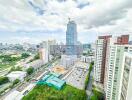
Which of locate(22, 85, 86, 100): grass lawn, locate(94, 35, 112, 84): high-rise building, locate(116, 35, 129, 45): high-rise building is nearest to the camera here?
locate(116, 35, 129, 45): high-rise building

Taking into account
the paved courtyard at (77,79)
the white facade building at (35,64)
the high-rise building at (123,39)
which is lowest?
the paved courtyard at (77,79)

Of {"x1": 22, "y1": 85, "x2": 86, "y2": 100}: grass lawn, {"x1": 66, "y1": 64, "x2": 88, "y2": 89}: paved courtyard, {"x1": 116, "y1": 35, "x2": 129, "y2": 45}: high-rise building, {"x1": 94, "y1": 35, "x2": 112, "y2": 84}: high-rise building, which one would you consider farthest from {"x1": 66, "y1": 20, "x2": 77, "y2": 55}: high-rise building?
{"x1": 116, "y1": 35, "x2": 129, "y2": 45}: high-rise building

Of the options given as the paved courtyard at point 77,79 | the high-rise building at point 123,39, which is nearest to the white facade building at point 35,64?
the paved courtyard at point 77,79

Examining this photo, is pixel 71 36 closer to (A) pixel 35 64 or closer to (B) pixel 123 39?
(A) pixel 35 64

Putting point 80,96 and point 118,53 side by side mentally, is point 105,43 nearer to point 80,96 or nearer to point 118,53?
point 118,53

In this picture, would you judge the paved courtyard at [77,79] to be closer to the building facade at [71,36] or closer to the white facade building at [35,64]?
the white facade building at [35,64]

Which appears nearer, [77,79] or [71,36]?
[77,79]

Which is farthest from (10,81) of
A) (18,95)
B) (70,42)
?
(70,42)

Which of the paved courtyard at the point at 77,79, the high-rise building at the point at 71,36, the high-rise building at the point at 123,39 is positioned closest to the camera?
the high-rise building at the point at 123,39

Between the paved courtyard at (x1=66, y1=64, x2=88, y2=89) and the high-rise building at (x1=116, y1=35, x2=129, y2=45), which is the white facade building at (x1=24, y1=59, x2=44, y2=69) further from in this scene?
the high-rise building at (x1=116, y1=35, x2=129, y2=45)

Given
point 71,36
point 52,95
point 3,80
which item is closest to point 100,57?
point 52,95

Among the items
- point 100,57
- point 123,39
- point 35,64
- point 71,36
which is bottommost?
point 35,64
